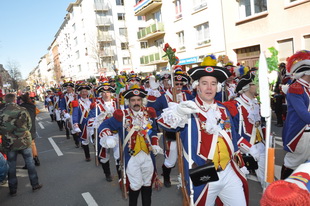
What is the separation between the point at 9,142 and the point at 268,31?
14.8 m

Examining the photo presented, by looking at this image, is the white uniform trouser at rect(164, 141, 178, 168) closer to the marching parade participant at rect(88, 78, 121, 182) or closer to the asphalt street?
the asphalt street

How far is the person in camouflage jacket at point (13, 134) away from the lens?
5.43 m

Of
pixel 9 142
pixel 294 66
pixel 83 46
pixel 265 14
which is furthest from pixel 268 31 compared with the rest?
pixel 83 46

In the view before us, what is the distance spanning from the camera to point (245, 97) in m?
4.30

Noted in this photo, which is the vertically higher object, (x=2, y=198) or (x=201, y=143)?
(x=201, y=143)

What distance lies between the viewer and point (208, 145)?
2717mm

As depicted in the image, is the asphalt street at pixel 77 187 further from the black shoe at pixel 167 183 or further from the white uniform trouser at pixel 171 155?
the white uniform trouser at pixel 171 155

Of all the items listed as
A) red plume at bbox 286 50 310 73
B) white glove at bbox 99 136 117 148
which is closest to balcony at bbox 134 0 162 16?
red plume at bbox 286 50 310 73

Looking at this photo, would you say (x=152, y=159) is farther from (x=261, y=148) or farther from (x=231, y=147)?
(x=261, y=148)

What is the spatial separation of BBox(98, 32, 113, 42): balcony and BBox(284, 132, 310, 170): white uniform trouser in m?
42.0

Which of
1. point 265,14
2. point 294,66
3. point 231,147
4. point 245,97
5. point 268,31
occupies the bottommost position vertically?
point 231,147

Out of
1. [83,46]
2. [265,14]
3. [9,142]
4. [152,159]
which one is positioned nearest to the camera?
[152,159]

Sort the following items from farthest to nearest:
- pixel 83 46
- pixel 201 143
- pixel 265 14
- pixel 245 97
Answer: pixel 83 46
pixel 265 14
pixel 245 97
pixel 201 143

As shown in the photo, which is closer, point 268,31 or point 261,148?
point 261,148
